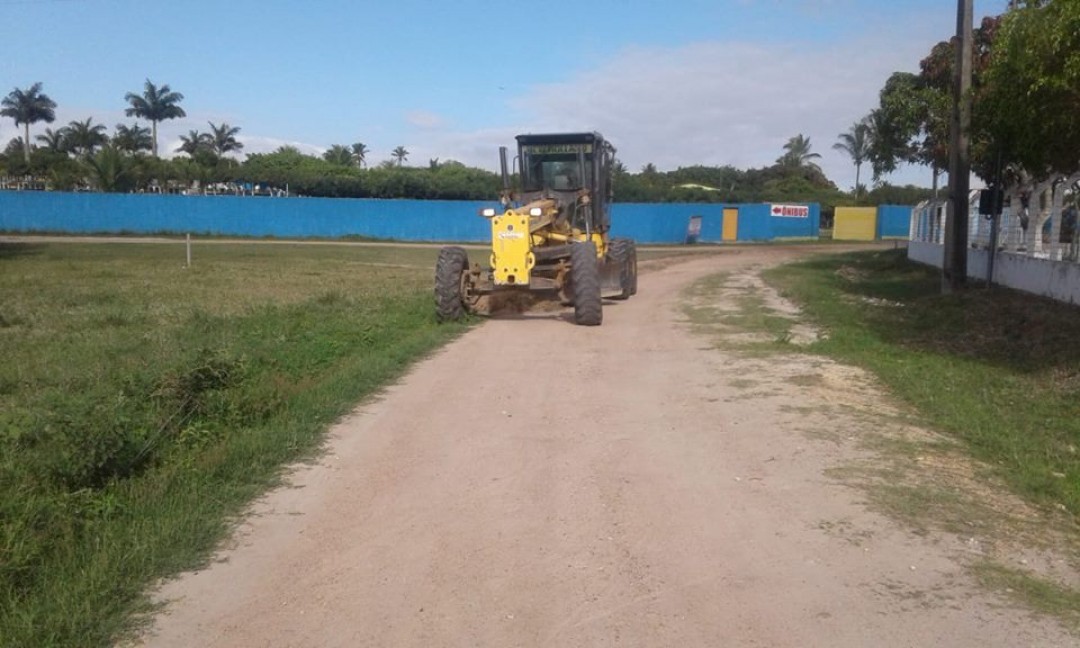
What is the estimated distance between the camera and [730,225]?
59438mm

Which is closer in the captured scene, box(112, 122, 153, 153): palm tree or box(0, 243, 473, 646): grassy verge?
box(0, 243, 473, 646): grassy verge

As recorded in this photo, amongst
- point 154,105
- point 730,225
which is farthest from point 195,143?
point 730,225

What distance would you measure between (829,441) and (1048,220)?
39.3 ft

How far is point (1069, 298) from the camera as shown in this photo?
16094mm

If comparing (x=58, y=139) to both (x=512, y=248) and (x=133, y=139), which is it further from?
(x=512, y=248)

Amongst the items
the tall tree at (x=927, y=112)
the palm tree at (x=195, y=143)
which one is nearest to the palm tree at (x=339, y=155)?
the palm tree at (x=195, y=143)

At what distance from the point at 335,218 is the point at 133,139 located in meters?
34.6

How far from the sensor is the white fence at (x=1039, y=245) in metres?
16.6

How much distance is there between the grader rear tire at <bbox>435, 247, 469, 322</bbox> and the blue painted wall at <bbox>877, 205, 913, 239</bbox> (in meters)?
50.4

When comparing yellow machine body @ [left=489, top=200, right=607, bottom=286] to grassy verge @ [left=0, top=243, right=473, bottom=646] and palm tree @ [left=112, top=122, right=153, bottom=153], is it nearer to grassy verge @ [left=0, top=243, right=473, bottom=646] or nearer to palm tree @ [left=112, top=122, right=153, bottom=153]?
grassy verge @ [left=0, top=243, right=473, bottom=646]

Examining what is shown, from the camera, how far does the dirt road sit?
5.05 metres

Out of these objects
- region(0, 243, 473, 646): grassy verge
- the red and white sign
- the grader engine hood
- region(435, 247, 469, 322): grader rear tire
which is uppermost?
the red and white sign

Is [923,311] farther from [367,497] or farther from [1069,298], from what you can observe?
[367,497]

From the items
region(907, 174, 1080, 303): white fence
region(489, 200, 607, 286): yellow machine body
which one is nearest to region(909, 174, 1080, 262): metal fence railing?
region(907, 174, 1080, 303): white fence
